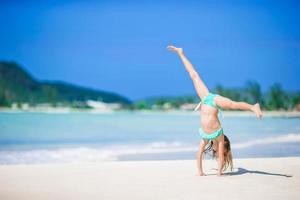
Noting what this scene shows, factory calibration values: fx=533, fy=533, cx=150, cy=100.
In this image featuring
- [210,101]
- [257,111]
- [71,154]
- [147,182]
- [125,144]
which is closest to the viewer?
[257,111]

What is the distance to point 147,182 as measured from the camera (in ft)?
21.0

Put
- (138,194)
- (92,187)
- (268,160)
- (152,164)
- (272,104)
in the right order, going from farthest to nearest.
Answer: (272,104), (268,160), (152,164), (92,187), (138,194)

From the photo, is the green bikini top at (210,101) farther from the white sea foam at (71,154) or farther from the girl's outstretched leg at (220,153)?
the white sea foam at (71,154)

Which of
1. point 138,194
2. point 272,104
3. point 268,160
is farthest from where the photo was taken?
point 272,104

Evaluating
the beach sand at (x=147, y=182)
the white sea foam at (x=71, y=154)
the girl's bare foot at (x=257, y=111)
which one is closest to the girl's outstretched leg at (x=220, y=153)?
the beach sand at (x=147, y=182)

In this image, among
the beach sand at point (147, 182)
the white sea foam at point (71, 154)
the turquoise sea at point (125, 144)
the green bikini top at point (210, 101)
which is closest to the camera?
the beach sand at point (147, 182)

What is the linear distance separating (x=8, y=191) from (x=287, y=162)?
4.60m

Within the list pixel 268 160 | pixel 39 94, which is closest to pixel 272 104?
pixel 39 94

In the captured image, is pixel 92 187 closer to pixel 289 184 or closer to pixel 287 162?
pixel 289 184

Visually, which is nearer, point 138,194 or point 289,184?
point 138,194

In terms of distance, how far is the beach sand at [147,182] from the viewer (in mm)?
5551

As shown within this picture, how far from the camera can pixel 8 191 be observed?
582 cm

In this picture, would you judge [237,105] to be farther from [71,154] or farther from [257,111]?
[71,154]

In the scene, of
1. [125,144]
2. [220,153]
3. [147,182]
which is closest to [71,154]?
[125,144]
